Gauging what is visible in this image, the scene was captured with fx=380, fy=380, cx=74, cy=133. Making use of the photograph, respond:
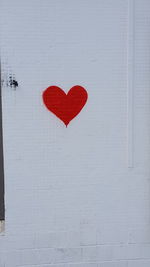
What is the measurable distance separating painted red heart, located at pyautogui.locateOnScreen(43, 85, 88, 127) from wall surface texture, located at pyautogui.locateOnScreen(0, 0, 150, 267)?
0.13 feet

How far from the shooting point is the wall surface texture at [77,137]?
295 cm

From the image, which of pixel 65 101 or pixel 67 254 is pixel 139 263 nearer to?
pixel 67 254

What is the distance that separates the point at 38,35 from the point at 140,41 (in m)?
0.81

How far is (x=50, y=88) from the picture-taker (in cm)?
297

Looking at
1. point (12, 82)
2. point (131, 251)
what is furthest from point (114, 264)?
point (12, 82)

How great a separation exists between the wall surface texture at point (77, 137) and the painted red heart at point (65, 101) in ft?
0.13

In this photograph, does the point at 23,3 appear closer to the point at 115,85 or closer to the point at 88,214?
the point at 115,85

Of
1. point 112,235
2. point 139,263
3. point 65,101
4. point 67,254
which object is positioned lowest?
point 139,263

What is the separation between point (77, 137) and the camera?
3043mm

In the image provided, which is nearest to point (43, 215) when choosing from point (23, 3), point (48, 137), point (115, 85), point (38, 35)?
point (48, 137)

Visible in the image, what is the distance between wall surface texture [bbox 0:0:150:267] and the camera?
295cm

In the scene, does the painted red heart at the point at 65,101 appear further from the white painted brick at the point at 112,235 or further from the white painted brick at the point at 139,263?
the white painted brick at the point at 139,263

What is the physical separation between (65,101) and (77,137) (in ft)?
0.99

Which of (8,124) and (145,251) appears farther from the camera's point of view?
(145,251)
